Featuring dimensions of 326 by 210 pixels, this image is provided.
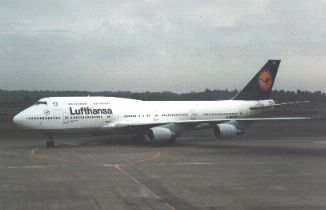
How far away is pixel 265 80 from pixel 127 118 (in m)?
15.8

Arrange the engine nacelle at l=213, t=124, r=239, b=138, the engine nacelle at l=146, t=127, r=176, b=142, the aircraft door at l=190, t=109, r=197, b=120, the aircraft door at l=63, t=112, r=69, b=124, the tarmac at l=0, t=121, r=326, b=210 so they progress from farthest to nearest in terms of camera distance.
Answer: the aircraft door at l=190, t=109, r=197, b=120 < the engine nacelle at l=213, t=124, r=239, b=138 < the engine nacelle at l=146, t=127, r=176, b=142 < the aircraft door at l=63, t=112, r=69, b=124 < the tarmac at l=0, t=121, r=326, b=210

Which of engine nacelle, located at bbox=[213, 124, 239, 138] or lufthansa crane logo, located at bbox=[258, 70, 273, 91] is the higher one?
lufthansa crane logo, located at bbox=[258, 70, 273, 91]

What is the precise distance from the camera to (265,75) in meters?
41.6

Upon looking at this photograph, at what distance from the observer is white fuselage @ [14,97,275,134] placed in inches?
1230

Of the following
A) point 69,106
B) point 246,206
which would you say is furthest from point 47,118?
point 246,206

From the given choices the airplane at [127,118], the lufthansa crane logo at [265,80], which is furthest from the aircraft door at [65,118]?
the lufthansa crane logo at [265,80]

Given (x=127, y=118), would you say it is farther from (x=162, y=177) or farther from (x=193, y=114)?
(x=162, y=177)

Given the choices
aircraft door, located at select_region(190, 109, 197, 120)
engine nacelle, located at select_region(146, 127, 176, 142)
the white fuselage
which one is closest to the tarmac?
engine nacelle, located at select_region(146, 127, 176, 142)

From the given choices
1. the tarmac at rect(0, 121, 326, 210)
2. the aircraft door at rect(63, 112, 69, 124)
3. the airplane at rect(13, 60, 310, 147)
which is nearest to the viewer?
the tarmac at rect(0, 121, 326, 210)

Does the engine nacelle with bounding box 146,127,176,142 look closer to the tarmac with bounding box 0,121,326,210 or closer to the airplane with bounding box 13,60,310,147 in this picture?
the airplane with bounding box 13,60,310,147

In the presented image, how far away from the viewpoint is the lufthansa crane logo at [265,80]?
41500mm

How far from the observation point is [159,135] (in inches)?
1262

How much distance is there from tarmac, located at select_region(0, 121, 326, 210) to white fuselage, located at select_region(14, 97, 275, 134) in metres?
1.83

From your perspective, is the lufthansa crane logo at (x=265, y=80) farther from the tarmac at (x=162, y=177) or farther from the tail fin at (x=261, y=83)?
the tarmac at (x=162, y=177)
